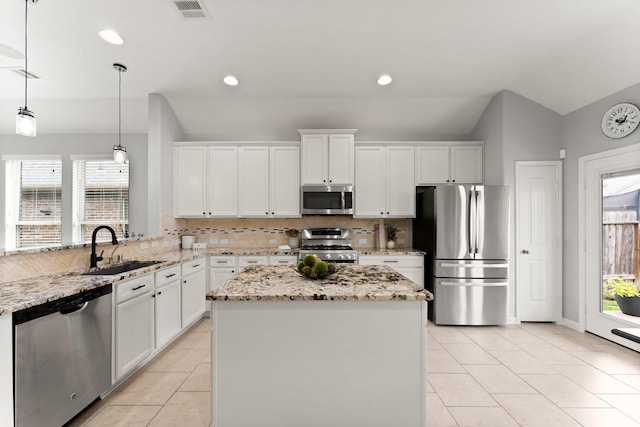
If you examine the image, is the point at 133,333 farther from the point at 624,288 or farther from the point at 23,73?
the point at 624,288

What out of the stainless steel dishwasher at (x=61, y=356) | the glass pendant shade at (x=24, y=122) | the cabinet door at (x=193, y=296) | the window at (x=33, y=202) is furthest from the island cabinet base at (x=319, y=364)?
the window at (x=33, y=202)

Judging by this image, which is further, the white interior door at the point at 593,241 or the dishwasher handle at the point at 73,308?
the white interior door at the point at 593,241

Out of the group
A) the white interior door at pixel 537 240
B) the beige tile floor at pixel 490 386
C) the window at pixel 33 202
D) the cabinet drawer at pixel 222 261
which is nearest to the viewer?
the beige tile floor at pixel 490 386

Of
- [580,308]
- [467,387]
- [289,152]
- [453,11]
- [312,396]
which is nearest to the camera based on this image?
[312,396]

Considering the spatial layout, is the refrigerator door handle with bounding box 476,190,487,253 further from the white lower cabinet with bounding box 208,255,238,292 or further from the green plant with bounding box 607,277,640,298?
the white lower cabinet with bounding box 208,255,238,292

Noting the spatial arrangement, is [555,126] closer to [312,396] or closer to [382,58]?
[382,58]

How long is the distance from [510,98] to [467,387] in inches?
Result: 144

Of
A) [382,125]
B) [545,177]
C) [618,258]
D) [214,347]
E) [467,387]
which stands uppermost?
[382,125]

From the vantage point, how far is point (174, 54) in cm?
351

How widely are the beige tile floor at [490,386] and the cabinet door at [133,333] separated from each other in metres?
0.21

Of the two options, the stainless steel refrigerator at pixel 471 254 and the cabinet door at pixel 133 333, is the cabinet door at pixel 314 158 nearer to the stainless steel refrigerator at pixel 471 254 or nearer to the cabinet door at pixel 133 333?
the stainless steel refrigerator at pixel 471 254

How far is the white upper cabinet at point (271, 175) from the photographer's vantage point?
466 cm

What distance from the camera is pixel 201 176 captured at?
4672 millimetres

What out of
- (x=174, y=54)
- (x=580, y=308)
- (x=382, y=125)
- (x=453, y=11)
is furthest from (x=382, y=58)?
(x=580, y=308)
